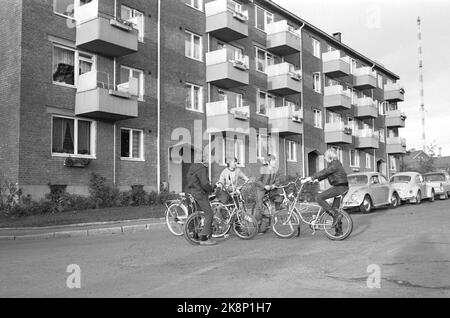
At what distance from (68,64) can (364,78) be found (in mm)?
31684

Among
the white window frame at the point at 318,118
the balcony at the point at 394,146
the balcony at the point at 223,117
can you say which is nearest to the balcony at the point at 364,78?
the balcony at the point at 394,146

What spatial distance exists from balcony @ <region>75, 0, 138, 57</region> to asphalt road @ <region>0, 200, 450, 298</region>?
10.9m

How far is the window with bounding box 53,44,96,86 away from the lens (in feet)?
64.3

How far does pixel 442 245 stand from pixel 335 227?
2052mm

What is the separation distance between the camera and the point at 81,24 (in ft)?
66.3

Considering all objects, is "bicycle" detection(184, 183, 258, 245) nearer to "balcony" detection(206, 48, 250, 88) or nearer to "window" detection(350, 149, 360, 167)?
"balcony" detection(206, 48, 250, 88)

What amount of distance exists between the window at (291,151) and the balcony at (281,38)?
6.45 m

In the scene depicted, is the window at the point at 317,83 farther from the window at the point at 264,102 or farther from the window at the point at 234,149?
the window at the point at 234,149

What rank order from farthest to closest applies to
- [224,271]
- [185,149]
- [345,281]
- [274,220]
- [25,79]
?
1. [185,149]
2. [25,79]
3. [274,220]
4. [224,271]
5. [345,281]

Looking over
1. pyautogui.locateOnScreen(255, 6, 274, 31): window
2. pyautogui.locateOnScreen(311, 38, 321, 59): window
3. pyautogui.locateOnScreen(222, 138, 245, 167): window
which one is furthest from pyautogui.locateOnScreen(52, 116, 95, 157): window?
pyautogui.locateOnScreen(311, 38, 321, 59): window

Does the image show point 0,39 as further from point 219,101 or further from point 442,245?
point 442,245

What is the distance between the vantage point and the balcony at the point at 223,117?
1032 inches
